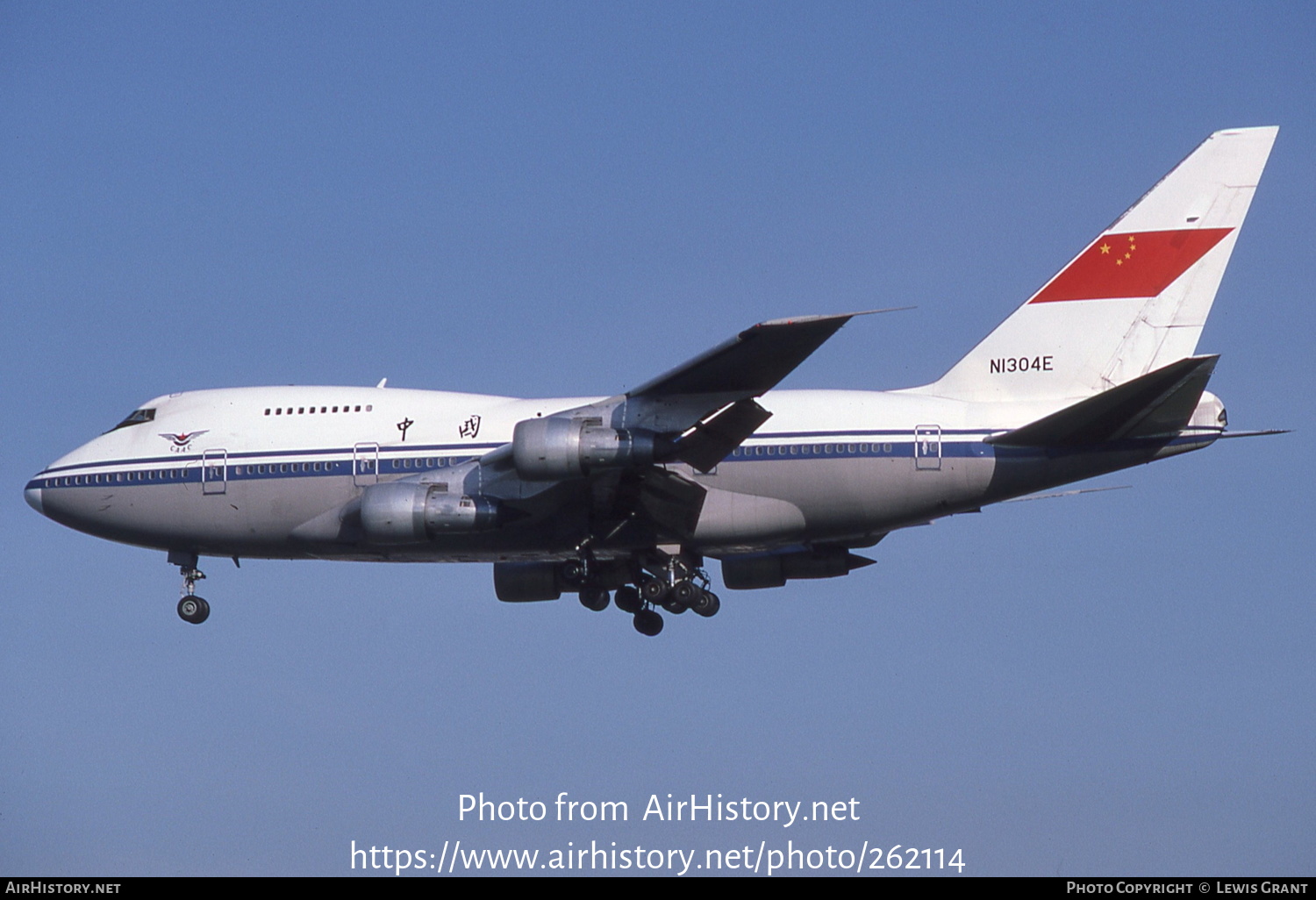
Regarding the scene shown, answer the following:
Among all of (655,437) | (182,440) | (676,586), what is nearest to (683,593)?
(676,586)

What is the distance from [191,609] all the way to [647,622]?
9.83 metres

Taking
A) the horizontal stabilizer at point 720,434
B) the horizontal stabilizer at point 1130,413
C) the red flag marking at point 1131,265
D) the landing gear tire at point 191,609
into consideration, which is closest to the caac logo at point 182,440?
the landing gear tire at point 191,609

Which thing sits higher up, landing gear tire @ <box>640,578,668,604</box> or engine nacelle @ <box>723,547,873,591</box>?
engine nacelle @ <box>723,547,873,591</box>

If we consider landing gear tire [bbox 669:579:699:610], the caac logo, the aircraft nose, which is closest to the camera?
landing gear tire [bbox 669:579:699:610]

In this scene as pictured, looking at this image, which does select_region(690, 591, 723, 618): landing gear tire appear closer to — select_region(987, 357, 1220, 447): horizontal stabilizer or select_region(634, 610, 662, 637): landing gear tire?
select_region(634, 610, 662, 637): landing gear tire

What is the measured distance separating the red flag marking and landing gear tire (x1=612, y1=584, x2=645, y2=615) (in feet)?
33.0

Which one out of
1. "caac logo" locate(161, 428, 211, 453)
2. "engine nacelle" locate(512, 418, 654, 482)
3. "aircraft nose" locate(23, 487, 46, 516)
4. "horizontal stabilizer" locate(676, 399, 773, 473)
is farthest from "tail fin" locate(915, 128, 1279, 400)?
"aircraft nose" locate(23, 487, 46, 516)

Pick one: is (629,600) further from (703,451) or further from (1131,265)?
(1131,265)

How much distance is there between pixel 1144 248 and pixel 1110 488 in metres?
5.16

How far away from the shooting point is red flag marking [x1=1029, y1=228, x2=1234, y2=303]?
3375cm

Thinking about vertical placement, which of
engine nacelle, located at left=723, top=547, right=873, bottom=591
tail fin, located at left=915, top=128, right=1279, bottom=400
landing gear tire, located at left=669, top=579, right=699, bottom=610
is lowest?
landing gear tire, located at left=669, top=579, right=699, bottom=610

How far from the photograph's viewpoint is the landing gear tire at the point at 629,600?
36750 mm

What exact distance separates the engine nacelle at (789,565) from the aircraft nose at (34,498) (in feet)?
49.1
